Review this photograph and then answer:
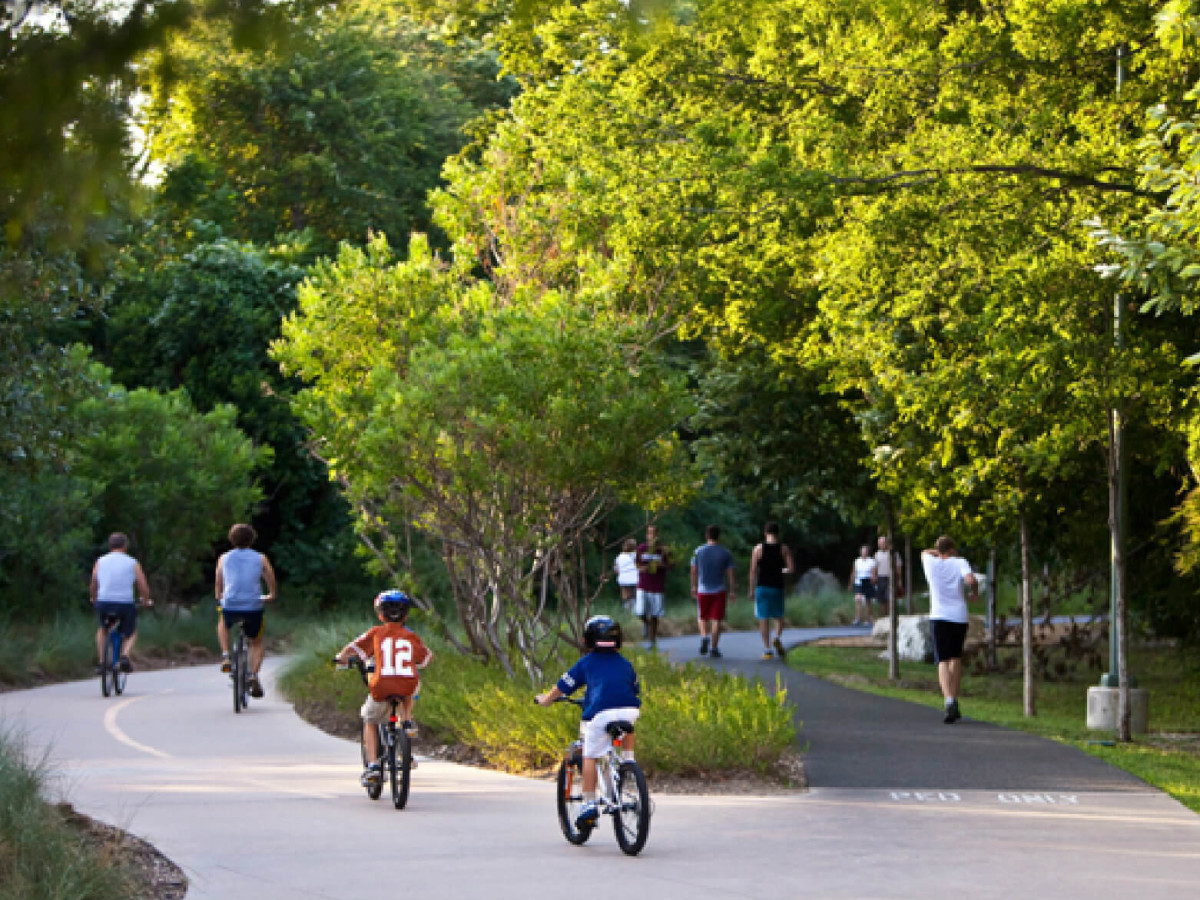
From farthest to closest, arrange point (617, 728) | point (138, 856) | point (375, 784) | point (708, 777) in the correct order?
point (708, 777), point (375, 784), point (617, 728), point (138, 856)

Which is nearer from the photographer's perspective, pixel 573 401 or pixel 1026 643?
pixel 573 401

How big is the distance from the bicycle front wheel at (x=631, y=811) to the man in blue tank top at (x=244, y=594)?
9136 millimetres

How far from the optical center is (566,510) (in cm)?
1659

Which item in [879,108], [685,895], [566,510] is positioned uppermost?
[879,108]

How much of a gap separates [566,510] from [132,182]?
11.5 m

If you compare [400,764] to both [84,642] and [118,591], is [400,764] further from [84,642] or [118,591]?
[84,642]

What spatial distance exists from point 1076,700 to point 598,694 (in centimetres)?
1318

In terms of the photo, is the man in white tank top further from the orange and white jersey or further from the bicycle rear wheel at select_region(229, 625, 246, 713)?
the orange and white jersey

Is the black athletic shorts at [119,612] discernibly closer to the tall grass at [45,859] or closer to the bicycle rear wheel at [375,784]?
the bicycle rear wheel at [375,784]

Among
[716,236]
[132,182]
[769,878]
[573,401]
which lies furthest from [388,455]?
[132,182]

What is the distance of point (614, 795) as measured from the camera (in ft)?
31.9

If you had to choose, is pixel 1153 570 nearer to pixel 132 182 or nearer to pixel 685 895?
pixel 685 895

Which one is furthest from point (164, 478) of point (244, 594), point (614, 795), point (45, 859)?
Answer: point (45, 859)

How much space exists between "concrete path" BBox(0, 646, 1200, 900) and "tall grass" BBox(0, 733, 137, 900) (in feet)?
1.87
